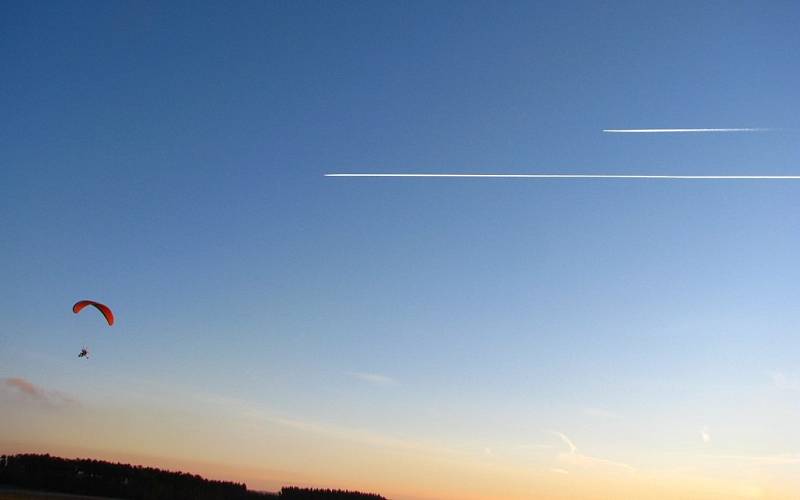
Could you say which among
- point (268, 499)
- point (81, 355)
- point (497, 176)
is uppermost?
point (497, 176)

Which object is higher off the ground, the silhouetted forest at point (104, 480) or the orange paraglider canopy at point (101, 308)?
the orange paraglider canopy at point (101, 308)

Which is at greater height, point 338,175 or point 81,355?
point 338,175

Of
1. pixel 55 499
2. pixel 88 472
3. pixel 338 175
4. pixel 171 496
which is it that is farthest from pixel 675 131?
pixel 88 472

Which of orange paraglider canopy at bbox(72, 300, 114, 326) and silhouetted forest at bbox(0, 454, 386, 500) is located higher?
orange paraglider canopy at bbox(72, 300, 114, 326)

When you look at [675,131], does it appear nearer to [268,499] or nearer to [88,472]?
[268,499]

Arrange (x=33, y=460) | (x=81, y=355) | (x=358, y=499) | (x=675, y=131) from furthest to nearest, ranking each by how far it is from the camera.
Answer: (x=358, y=499), (x=33, y=460), (x=81, y=355), (x=675, y=131)

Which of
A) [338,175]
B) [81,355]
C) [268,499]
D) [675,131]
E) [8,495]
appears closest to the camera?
[675,131]

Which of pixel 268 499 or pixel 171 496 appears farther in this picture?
pixel 268 499

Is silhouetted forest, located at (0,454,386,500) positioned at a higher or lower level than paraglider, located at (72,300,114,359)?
lower
